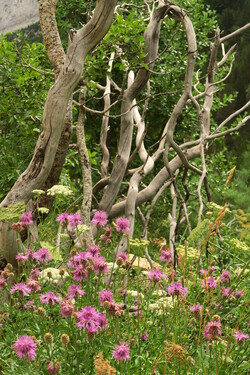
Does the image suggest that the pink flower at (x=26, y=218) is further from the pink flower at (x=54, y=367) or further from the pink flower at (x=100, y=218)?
the pink flower at (x=54, y=367)

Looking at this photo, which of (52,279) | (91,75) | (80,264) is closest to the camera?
(80,264)

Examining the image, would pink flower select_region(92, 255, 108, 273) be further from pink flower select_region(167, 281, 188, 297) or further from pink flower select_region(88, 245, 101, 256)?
pink flower select_region(167, 281, 188, 297)

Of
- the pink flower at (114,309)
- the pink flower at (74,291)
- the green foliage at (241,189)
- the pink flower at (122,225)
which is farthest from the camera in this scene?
the green foliage at (241,189)

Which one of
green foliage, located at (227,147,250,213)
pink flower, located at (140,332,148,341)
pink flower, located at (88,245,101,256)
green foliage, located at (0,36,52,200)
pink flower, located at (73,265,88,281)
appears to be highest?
green foliage, located at (0,36,52,200)

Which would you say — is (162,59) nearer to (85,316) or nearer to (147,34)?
(147,34)

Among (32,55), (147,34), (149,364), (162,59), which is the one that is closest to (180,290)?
(149,364)

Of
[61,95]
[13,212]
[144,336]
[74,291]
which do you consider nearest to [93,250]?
[74,291]

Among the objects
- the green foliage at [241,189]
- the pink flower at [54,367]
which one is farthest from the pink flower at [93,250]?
the green foliage at [241,189]

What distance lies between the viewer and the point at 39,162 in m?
3.53

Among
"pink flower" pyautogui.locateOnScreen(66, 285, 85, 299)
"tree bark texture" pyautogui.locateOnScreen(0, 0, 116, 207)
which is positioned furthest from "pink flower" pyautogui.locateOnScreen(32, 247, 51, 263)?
"tree bark texture" pyautogui.locateOnScreen(0, 0, 116, 207)

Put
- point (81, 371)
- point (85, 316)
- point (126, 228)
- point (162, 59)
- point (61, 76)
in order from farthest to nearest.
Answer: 1. point (162, 59)
2. point (61, 76)
3. point (126, 228)
4. point (81, 371)
5. point (85, 316)

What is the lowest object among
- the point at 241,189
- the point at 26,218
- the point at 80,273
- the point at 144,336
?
the point at 241,189

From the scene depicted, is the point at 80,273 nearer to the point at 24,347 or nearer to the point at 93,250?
the point at 93,250

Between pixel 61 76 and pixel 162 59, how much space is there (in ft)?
14.5
